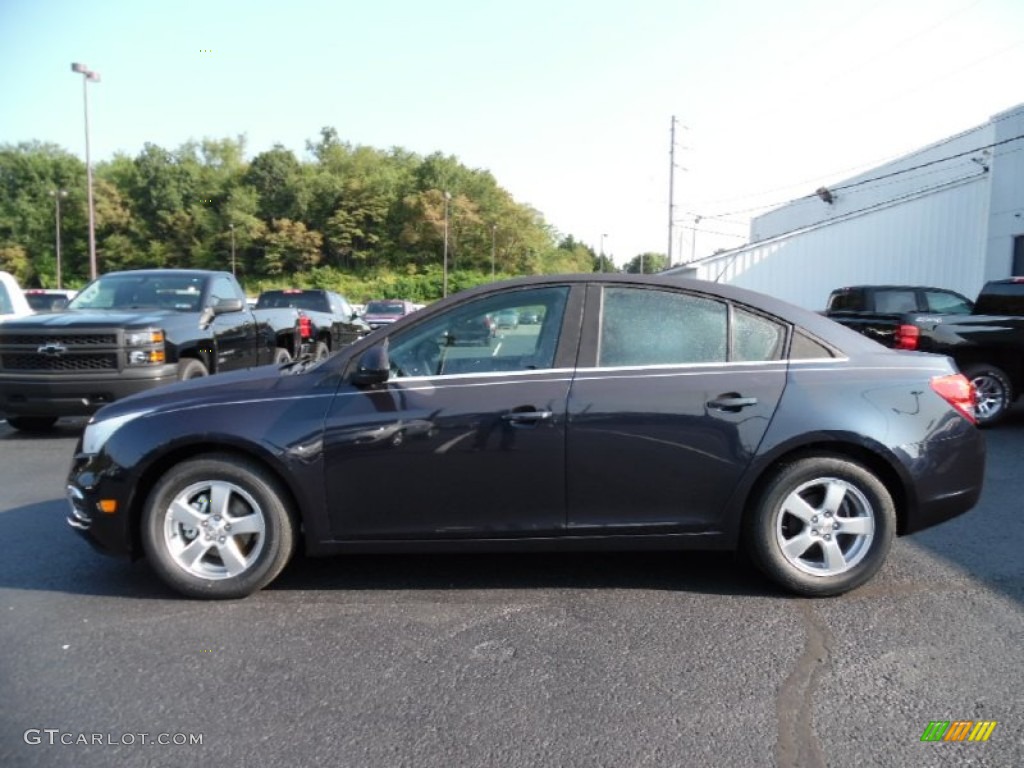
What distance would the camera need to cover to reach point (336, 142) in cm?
9769

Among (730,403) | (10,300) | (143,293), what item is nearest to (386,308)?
(10,300)

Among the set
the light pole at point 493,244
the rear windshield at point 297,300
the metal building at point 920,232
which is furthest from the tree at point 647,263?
the rear windshield at point 297,300

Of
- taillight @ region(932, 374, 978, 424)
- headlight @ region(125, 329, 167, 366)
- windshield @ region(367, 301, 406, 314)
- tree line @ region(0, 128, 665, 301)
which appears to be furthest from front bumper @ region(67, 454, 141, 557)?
tree line @ region(0, 128, 665, 301)

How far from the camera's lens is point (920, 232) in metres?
21.4

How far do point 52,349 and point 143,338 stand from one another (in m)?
0.87

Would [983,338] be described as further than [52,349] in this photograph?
Yes

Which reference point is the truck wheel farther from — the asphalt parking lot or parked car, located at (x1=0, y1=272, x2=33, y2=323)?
parked car, located at (x1=0, y1=272, x2=33, y2=323)

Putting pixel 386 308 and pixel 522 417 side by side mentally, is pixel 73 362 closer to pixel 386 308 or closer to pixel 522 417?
pixel 522 417

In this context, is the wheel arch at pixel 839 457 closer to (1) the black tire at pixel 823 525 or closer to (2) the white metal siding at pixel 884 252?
(1) the black tire at pixel 823 525

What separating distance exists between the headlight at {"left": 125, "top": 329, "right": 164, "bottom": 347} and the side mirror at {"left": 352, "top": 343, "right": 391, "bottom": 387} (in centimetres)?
499

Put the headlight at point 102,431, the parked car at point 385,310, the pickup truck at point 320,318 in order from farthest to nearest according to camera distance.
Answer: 1. the parked car at point 385,310
2. the pickup truck at point 320,318
3. the headlight at point 102,431

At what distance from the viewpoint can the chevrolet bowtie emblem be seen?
743 cm

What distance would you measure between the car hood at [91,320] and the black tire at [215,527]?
4659mm
